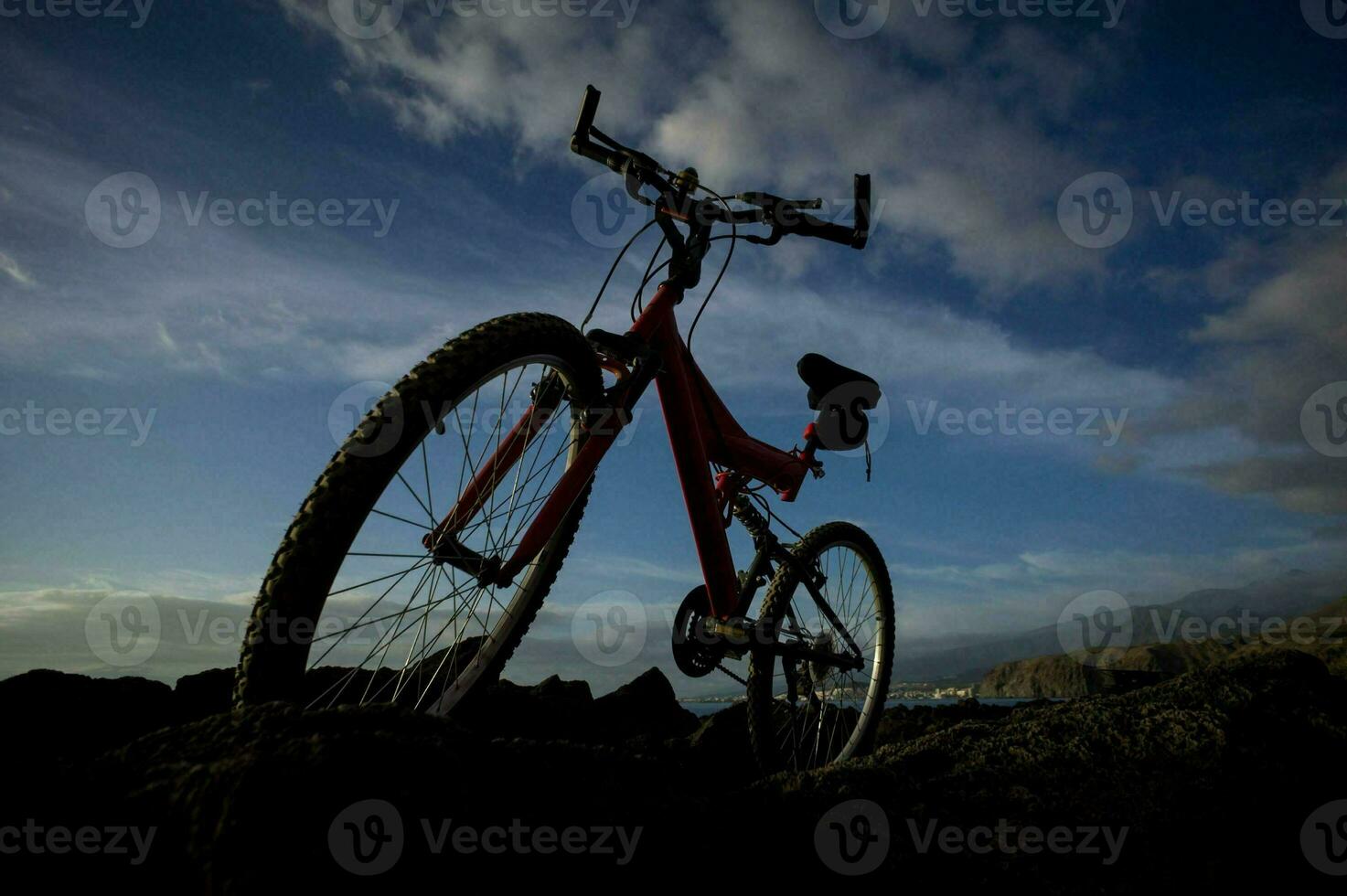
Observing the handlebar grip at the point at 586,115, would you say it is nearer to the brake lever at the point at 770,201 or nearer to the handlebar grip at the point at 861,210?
the brake lever at the point at 770,201

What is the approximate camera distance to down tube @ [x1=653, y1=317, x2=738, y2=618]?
3.62 m

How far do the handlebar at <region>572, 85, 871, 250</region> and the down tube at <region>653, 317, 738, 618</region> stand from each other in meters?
0.66

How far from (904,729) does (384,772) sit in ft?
18.2

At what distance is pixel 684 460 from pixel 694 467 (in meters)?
0.07

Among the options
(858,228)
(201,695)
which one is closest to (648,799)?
(201,695)

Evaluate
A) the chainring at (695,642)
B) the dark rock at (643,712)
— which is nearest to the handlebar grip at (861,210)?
the chainring at (695,642)

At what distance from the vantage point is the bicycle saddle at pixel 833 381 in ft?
16.0

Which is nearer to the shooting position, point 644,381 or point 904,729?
point 644,381

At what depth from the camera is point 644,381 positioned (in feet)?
10.8

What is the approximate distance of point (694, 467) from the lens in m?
3.79

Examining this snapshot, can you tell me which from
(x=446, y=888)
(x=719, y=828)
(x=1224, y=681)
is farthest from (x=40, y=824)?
(x=1224, y=681)

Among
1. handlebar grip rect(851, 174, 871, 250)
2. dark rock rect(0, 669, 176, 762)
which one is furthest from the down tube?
dark rock rect(0, 669, 176, 762)

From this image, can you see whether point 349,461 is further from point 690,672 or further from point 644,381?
point 690,672

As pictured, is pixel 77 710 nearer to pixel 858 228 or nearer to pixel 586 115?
pixel 586 115
